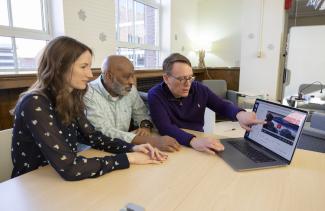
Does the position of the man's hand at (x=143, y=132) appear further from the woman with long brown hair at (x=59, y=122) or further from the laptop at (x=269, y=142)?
the laptop at (x=269, y=142)

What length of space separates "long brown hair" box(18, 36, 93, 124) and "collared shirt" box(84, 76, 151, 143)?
13.8 inches

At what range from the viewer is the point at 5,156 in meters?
1.13

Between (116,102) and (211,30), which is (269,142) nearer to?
(116,102)

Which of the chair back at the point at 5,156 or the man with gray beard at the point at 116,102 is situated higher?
the man with gray beard at the point at 116,102

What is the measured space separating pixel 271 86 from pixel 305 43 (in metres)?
1.04

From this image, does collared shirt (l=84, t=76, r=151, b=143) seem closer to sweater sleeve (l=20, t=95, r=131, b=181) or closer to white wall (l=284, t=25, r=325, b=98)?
sweater sleeve (l=20, t=95, r=131, b=181)

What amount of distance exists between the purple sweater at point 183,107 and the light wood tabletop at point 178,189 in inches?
19.7

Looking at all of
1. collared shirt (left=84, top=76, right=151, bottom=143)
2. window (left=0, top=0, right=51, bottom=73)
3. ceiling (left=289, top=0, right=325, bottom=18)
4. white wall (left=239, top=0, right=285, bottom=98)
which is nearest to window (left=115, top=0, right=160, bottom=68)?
window (left=0, top=0, right=51, bottom=73)

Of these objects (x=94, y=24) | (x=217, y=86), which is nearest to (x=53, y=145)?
(x=94, y=24)

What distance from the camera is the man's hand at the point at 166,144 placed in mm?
1131

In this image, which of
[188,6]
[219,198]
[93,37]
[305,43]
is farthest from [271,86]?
[219,198]

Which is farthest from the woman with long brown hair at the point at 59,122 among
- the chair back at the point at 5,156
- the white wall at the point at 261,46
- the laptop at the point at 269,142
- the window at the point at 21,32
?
the white wall at the point at 261,46

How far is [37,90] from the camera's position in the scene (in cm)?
93

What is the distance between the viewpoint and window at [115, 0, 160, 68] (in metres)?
3.51
